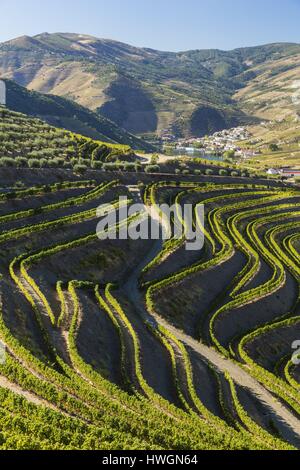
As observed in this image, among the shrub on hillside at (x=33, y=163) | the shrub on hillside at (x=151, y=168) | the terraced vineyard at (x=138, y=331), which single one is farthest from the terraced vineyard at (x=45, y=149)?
the shrub on hillside at (x=151, y=168)

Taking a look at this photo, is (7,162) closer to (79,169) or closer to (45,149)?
(79,169)

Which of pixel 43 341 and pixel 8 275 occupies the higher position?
pixel 8 275

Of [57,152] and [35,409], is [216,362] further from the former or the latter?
[57,152]

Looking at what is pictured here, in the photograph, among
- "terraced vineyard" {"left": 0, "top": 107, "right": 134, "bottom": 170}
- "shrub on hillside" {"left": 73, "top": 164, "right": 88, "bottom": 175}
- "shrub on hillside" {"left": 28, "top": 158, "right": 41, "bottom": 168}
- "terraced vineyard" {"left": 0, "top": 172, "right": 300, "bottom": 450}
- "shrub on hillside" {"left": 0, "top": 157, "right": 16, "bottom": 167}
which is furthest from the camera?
"shrub on hillside" {"left": 73, "top": 164, "right": 88, "bottom": 175}

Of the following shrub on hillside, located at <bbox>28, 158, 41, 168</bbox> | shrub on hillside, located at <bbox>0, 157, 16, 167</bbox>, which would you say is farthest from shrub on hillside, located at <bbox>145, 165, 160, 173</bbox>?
shrub on hillside, located at <bbox>0, 157, 16, 167</bbox>

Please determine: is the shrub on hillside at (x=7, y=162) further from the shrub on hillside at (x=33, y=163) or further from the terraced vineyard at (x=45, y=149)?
the shrub on hillside at (x=33, y=163)

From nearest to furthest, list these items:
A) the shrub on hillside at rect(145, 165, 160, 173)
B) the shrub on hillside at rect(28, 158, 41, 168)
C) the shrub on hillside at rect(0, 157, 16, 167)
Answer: the shrub on hillside at rect(0, 157, 16, 167)
the shrub on hillside at rect(28, 158, 41, 168)
the shrub on hillside at rect(145, 165, 160, 173)

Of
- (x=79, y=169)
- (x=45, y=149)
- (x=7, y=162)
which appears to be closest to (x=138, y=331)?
(x=7, y=162)

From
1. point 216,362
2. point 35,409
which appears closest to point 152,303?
point 216,362

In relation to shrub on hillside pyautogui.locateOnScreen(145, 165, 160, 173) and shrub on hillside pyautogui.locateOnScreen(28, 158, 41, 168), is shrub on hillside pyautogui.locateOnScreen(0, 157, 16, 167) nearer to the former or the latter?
shrub on hillside pyautogui.locateOnScreen(28, 158, 41, 168)
